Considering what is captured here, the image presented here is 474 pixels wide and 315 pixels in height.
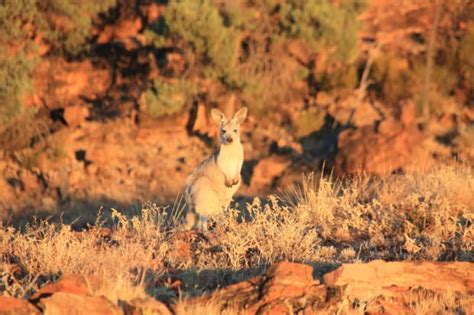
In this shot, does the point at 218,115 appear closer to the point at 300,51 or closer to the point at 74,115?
the point at 74,115

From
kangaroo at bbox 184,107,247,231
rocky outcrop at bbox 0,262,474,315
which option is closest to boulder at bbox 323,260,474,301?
rocky outcrop at bbox 0,262,474,315

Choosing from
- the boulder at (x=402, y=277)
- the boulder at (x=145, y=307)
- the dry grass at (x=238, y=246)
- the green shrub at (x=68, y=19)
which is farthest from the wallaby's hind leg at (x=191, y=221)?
the green shrub at (x=68, y=19)

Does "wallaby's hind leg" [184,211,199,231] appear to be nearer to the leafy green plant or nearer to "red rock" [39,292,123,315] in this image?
"red rock" [39,292,123,315]

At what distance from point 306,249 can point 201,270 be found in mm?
1159

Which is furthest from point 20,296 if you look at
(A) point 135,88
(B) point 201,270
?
(A) point 135,88

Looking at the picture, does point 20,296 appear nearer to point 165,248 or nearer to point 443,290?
point 165,248

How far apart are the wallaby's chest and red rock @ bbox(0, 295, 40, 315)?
201 inches

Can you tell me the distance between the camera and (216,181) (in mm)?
10430

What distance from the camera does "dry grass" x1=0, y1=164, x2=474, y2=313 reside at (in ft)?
22.5

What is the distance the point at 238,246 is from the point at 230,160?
2985 millimetres

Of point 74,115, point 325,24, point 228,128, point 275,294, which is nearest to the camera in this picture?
point 275,294

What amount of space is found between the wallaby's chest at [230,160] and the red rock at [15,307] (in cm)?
510

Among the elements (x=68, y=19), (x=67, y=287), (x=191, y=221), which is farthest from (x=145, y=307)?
(x=68, y=19)

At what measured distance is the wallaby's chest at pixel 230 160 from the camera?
10539mm
